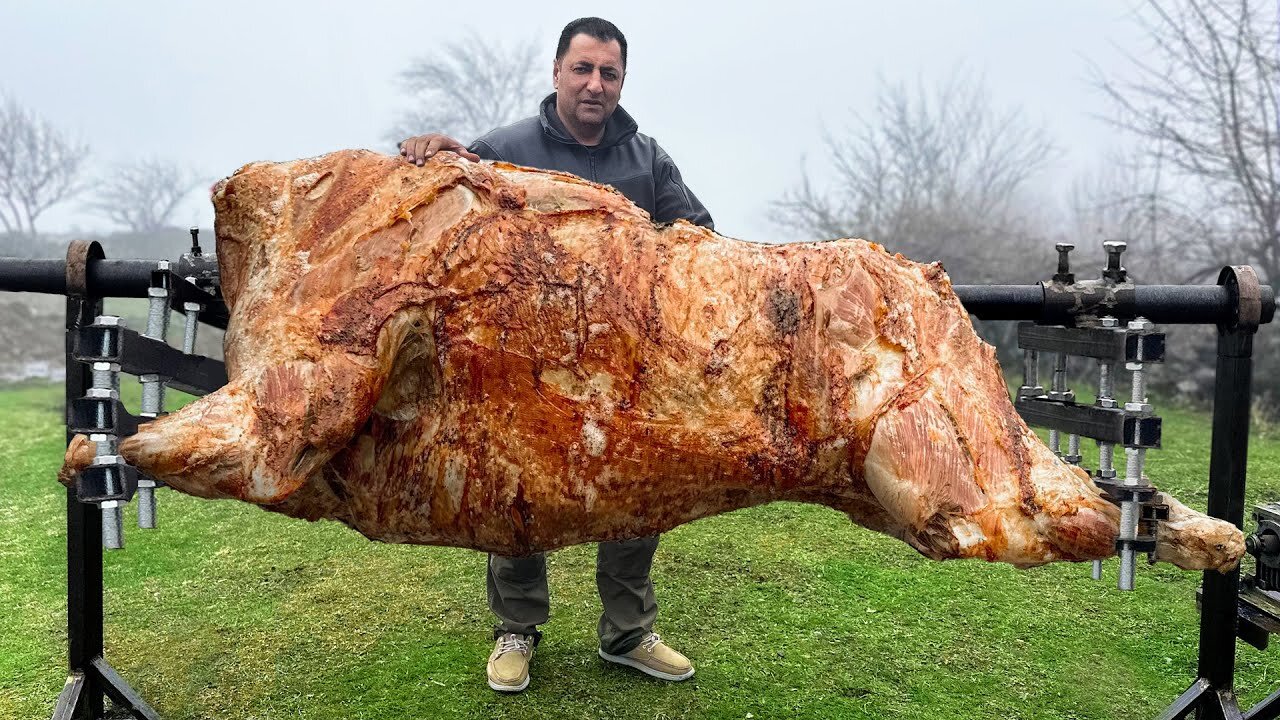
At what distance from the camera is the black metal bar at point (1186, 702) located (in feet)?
11.0

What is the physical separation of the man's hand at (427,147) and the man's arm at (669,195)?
1341mm

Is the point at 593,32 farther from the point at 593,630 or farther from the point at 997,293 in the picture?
the point at 593,630

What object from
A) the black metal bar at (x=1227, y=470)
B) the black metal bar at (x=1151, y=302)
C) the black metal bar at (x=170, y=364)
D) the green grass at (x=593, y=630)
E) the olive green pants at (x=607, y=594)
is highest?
the black metal bar at (x=1151, y=302)

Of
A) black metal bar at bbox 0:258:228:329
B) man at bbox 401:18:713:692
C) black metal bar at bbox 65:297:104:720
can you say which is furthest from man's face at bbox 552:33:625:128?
black metal bar at bbox 65:297:104:720

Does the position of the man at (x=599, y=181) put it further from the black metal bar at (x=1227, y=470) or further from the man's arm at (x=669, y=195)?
the black metal bar at (x=1227, y=470)

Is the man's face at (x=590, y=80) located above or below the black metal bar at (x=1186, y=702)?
above

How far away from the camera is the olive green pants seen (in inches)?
158

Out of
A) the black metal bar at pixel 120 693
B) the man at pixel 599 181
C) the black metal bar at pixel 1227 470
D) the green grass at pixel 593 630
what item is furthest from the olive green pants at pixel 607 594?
the black metal bar at pixel 1227 470

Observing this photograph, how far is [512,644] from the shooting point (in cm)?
394

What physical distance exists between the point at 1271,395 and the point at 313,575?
33.1 ft

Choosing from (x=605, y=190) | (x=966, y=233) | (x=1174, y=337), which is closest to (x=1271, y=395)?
(x=1174, y=337)

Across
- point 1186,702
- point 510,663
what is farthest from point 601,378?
point 1186,702

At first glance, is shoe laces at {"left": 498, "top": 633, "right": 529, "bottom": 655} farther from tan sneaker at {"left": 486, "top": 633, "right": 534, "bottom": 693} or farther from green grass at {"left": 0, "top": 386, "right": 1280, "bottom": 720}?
green grass at {"left": 0, "top": 386, "right": 1280, "bottom": 720}

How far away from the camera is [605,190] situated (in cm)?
253
